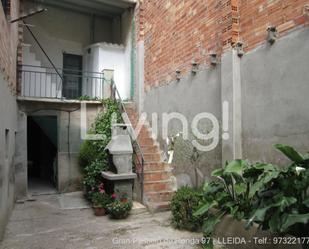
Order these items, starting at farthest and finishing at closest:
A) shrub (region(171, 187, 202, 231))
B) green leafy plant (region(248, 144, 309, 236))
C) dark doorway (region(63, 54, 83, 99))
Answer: dark doorway (region(63, 54, 83, 99))
shrub (region(171, 187, 202, 231))
green leafy plant (region(248, 144, 309, 236))

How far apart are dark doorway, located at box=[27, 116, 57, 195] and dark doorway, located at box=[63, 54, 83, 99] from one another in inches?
63.8

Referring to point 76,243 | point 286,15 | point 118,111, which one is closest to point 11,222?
point 76,243

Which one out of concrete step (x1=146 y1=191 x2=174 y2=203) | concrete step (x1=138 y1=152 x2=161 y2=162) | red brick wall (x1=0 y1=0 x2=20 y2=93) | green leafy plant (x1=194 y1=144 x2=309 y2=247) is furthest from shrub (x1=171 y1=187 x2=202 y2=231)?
red brick wall (x1=0 y1=0 x2=20 y2=93)

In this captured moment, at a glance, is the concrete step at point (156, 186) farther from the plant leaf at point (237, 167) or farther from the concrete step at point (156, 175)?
the plant leaf at point (237, 167)

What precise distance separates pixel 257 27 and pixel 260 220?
9.92 ft

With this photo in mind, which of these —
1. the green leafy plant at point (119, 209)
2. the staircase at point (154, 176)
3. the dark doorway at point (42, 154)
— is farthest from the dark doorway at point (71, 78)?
the green leafy plant at point (119, 209)

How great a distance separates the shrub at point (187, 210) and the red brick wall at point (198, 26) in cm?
264

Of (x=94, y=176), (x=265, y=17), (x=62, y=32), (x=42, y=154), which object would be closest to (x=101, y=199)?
(x=94, y=176)

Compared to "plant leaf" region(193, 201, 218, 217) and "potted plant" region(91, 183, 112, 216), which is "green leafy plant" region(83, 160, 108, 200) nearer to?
"potted plant" region(91, 183, 112, 216)

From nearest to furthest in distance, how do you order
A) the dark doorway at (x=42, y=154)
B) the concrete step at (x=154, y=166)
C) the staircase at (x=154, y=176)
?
the staircase at (x=154, y=176) < the concrete step at (x=154, y=166) < the dark doorway at (x=42, y=154)

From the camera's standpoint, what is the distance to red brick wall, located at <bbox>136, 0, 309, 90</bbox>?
438 centimetres

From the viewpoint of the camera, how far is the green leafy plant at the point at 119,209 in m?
5.75

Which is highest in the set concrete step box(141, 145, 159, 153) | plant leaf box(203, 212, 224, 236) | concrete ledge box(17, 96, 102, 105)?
concrete ledge box(17, 96, 102, 105)

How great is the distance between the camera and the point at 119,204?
5805mm
